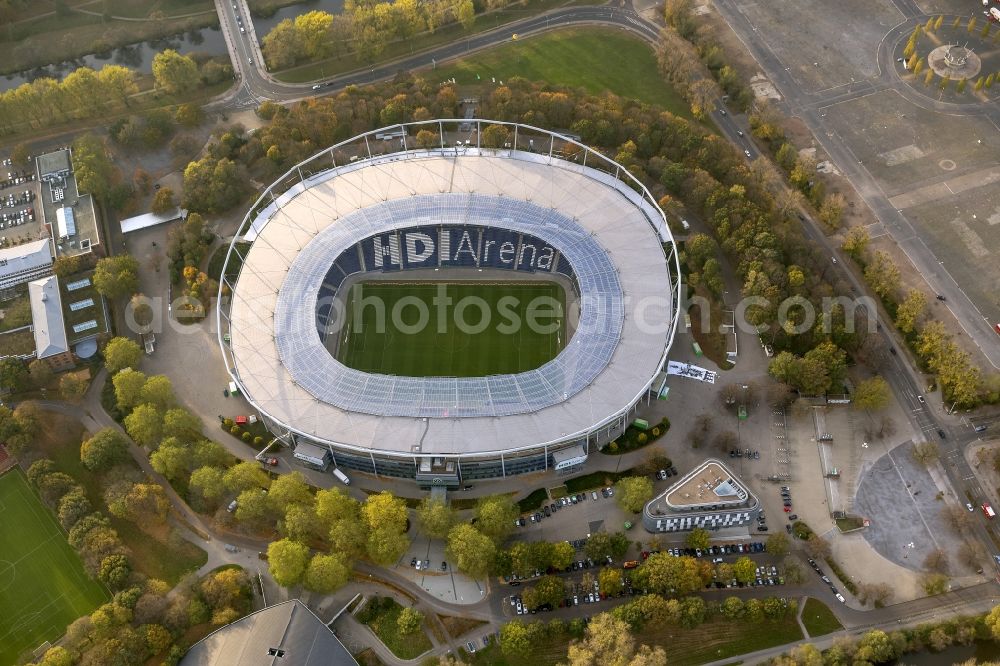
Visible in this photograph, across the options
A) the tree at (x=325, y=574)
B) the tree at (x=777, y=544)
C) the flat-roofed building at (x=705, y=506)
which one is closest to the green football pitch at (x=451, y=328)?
the flat-roofed building at (x=705, y=506)

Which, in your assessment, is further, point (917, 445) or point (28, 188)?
point (28, 188)

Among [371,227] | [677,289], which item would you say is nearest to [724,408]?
[677,289]

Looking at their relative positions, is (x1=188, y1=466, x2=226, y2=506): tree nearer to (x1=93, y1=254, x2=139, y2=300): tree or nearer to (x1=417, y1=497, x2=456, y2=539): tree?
(x1=417, y1=497, x2=456, y2=539): tree

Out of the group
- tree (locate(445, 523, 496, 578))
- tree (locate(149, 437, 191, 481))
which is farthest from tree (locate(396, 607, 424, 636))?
tree (locate(149, 437, 191, 481))

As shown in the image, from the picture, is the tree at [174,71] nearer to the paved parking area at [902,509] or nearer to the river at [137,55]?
the river at [137,55]

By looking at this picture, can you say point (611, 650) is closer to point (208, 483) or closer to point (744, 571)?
point (744, 571)

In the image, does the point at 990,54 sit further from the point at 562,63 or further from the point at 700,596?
the point at 700,596
